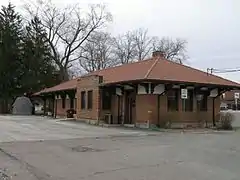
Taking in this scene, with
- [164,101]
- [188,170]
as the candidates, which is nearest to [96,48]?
[164,101]

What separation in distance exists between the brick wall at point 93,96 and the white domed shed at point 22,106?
71.8 feet

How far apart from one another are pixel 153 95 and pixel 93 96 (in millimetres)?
6596

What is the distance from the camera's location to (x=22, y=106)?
56.2 m

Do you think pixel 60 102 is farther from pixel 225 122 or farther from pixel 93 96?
pixel 225 122

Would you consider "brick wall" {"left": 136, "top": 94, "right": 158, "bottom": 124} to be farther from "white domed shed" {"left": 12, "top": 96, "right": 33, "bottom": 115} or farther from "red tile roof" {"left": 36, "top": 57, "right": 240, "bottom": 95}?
"white domed shed" {"left": 12, "top": 96, "right": 33, "bottom": 115}

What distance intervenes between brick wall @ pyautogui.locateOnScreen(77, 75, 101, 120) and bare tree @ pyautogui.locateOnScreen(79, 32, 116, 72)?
33.7 metres

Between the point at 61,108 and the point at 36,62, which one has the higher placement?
the point at 36,62

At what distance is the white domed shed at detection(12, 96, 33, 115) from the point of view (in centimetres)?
5578

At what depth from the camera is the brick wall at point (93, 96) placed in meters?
31.7

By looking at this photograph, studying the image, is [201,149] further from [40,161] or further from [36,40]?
[36,40]

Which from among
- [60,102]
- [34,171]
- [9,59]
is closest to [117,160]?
[34,171]

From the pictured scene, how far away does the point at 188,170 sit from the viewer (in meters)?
Answer: 10.8

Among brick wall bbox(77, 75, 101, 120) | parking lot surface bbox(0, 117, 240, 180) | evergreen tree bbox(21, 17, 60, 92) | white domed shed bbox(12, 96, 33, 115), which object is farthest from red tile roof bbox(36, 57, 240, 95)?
evergreen tree bbox(21, 17, 60, 92)

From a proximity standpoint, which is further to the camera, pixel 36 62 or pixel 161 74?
pixel 36 62
